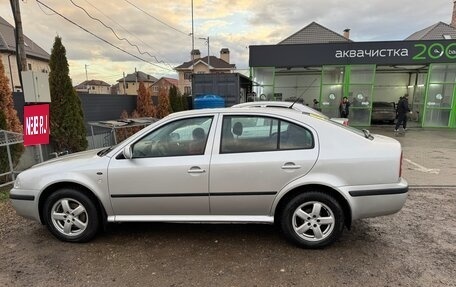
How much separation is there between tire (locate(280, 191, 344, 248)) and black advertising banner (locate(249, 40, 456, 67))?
14.3 meters

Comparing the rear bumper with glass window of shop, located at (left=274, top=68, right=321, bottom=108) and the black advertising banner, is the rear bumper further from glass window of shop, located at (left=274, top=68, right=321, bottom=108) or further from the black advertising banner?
glass window of shop, located at (left=274, top=68, right=321, bottom=108)

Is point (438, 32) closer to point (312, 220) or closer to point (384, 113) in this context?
point (384, 113)

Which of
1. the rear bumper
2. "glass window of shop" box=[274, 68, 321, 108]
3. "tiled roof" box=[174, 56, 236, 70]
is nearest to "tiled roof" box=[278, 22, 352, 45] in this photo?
"glass window of shop" box=[274, 68, 321, 108]

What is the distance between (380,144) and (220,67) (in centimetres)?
4979

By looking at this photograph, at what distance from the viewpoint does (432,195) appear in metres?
5.40

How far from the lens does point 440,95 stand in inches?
663

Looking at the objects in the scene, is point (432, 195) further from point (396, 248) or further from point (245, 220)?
point (245, 220)

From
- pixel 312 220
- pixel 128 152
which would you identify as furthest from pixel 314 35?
pixel 128 152

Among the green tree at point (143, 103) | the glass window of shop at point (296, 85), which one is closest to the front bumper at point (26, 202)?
the green tree at point (143, 103)

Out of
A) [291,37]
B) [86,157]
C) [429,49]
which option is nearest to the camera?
[86,157]

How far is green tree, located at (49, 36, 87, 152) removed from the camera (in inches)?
292

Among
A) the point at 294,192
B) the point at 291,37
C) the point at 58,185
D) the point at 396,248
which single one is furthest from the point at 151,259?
the point at 291,37

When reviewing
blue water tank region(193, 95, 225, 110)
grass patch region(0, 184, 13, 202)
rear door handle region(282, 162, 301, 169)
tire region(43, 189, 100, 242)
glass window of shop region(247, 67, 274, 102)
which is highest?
glass window of shop region(247, 67, 274, 102)

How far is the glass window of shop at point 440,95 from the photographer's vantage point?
1652 centimetres
